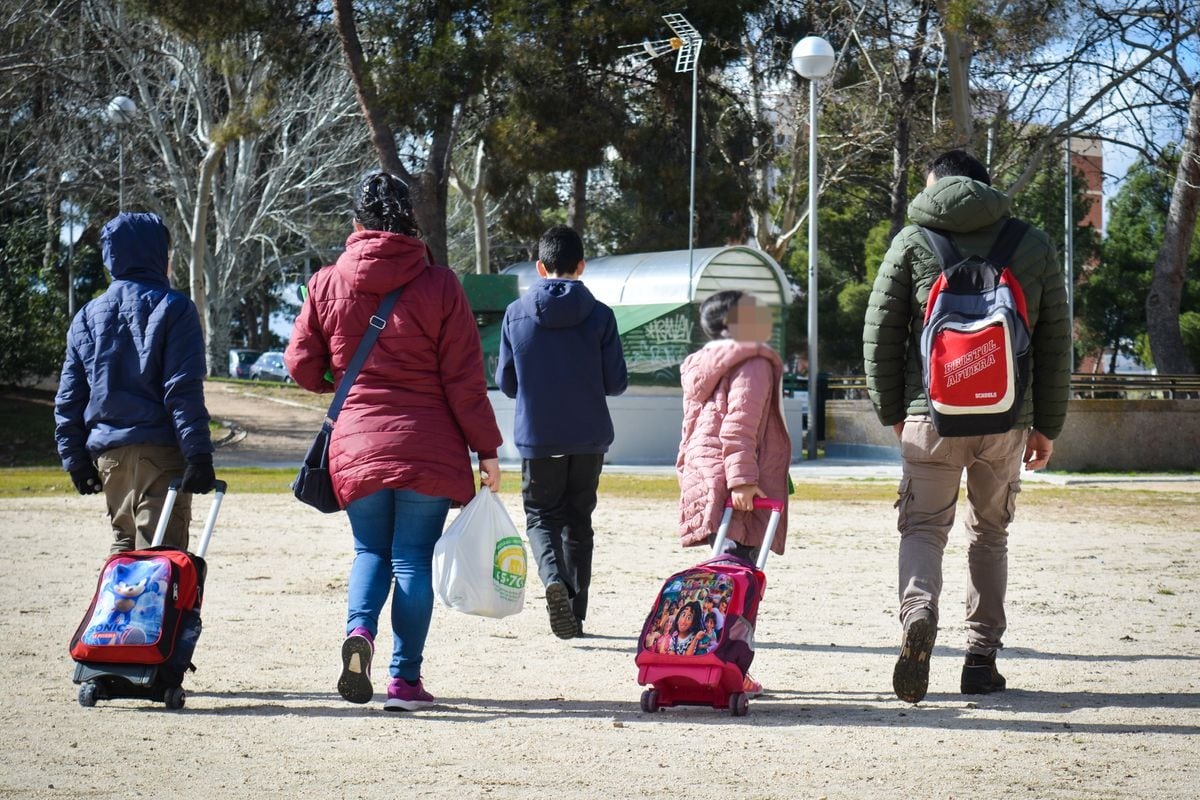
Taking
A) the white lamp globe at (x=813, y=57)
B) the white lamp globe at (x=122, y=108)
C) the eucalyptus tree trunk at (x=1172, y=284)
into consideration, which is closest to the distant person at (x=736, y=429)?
the white lamp globe at (x=813, y=57)

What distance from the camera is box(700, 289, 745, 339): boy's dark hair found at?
579 centimetres

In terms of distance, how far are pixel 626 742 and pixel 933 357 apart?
5.50 ft

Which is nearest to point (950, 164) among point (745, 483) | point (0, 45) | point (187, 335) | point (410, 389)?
point (745, 483)

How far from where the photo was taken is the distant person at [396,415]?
5.20m

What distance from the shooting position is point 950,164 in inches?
218

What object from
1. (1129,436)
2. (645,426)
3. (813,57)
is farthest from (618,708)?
(1129,436)

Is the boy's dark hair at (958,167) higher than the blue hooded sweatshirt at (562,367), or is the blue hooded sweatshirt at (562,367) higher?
the boy's dark hair at (958,167)

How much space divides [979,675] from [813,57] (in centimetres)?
1680

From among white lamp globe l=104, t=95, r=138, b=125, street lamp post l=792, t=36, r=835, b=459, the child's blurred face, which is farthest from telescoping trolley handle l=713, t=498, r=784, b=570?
white lamp globe l=104, t=95, r=138, b=125

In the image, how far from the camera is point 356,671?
516 cm

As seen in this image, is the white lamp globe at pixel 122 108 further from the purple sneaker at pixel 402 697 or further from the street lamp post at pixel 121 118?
the purple sneaker at pixel 402 697

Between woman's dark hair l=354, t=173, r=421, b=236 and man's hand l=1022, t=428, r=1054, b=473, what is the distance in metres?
2.32

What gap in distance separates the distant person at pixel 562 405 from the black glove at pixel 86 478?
1.90m

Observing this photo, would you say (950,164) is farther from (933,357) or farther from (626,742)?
(626,742)
